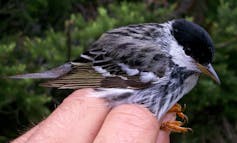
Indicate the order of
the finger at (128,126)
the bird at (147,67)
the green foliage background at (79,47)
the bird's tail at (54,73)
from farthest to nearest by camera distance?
the green foliage background at (79,47) < the bird's tail at (54,73) < the bird at (147,67) < the finger at (128,126)

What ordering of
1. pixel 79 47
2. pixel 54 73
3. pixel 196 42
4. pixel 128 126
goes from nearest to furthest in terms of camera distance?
pixel 128 126 → pixel 196 42 → pixel 54 73 → pixel 79 47

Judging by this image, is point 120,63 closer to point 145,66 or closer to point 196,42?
point 145,66

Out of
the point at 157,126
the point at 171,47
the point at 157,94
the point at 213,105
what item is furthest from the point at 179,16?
the point at 157,126

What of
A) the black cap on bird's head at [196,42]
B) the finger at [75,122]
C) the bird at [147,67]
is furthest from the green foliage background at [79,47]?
the finger at [75,122]

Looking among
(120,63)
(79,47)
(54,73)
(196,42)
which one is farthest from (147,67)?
(79,47)

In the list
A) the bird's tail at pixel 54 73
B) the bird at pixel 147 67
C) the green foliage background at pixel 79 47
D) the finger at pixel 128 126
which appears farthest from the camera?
the green foliage background at pixel 79 47

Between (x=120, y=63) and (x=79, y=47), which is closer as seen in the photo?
(x=120, y=63)

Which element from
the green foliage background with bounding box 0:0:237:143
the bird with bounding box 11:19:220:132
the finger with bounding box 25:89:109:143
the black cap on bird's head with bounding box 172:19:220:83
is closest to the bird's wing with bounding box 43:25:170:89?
the bird with bounding box 11:19:220:132

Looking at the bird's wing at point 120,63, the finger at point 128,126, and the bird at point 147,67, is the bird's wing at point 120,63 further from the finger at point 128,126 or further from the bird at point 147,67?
the finger at point 128,126

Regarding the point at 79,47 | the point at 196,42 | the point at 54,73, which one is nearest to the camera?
the point at 196,42
